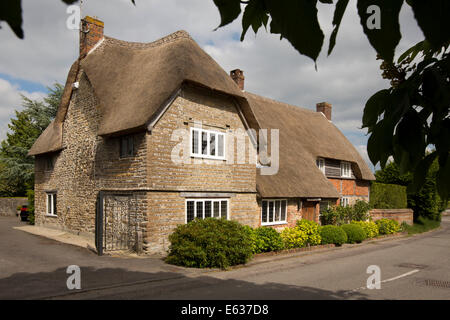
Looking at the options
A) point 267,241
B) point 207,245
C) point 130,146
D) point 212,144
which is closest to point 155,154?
point 130,146

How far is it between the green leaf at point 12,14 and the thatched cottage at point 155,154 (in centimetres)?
1259

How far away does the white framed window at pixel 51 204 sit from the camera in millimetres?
21266

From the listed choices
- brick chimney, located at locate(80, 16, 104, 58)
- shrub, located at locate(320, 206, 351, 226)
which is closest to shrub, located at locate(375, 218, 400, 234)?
shrub, located at locate(320, 206, 351, 226)

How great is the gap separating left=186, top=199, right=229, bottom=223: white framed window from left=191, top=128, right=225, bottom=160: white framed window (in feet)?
6.32

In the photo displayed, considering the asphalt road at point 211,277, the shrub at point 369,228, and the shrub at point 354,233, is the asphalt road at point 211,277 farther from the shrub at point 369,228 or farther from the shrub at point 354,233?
the shrub at point 369,228

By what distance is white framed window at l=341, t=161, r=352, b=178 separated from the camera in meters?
28.1

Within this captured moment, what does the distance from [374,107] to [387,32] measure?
86 centimetres

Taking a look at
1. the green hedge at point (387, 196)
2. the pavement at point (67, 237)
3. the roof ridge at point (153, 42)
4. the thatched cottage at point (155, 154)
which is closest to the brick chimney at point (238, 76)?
the thatched cottage at point (155, 154)

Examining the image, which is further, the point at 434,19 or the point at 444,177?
the point at 444,177

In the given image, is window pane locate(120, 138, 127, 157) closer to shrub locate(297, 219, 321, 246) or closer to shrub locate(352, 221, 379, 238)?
shrub locate(297, 219, 321, 246)

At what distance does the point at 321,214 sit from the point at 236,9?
2325cm

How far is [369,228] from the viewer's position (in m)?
24.0

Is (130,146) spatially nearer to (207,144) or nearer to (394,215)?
(207,144)

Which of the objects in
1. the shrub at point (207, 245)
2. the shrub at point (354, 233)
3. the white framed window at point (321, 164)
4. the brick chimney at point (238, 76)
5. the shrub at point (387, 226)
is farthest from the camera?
the white framed window at point (321, 164)
